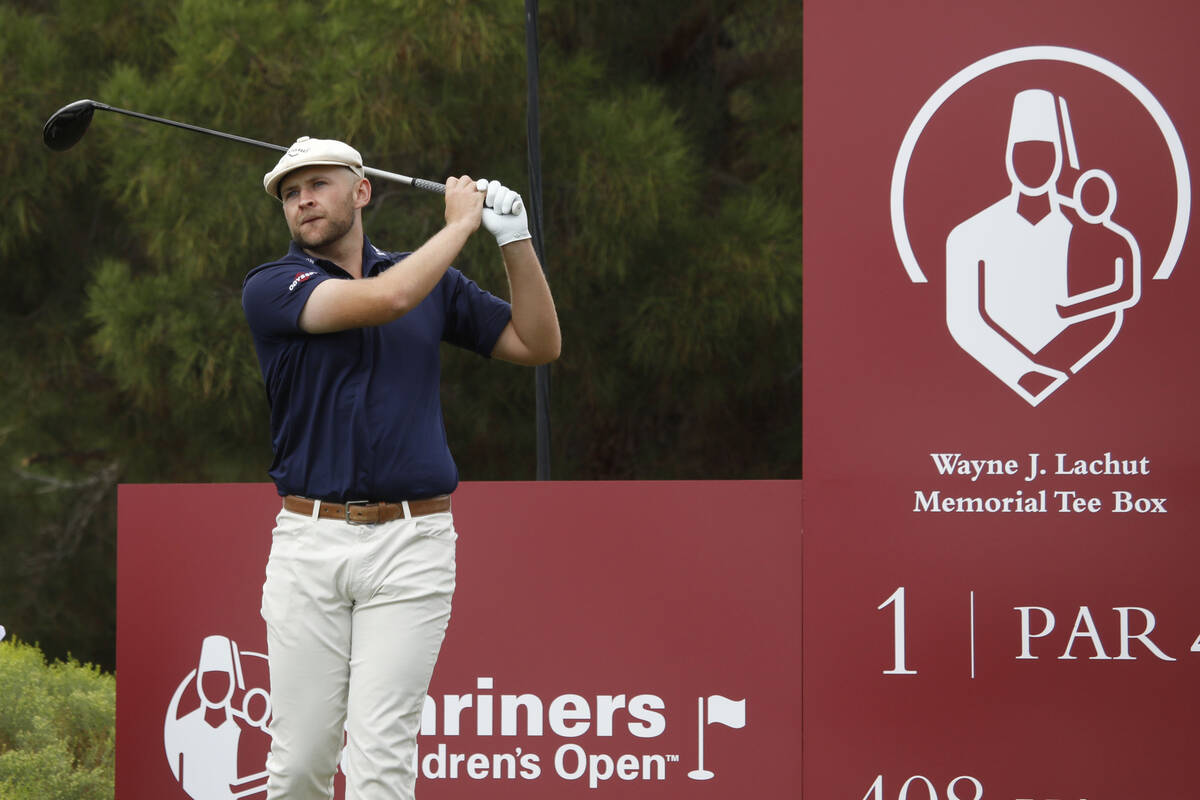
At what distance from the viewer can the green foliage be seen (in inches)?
167

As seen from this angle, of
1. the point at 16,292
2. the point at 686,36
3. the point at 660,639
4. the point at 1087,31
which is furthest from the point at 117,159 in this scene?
the point at 1087,31

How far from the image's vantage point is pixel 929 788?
3740 mm

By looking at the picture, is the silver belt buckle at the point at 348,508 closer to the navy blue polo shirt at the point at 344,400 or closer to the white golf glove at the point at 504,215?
the navy blue polo shirt at the point at 344,400

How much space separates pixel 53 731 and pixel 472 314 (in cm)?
247

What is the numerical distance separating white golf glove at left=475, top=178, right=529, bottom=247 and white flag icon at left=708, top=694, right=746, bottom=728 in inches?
56.6

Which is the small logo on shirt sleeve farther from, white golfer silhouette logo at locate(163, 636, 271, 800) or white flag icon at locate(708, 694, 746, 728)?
white flag icon at locate(708, 694, 746, 728)

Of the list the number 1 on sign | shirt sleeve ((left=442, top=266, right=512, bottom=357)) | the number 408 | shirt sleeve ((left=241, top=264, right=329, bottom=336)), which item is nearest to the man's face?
shirt sleeve ((left=241, top=264, right=329, bottom=336))

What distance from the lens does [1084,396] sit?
3.72 m

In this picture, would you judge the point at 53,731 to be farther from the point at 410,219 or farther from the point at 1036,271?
the point at 1036,271

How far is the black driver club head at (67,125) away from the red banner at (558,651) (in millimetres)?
985

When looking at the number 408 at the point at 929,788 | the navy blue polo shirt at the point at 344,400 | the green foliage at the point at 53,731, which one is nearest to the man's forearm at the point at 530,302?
the navy blue polo shirt at the point at 344,400

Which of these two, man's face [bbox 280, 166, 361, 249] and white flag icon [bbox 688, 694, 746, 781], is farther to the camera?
white flag icon [bbox 688, 694, 746, 781]

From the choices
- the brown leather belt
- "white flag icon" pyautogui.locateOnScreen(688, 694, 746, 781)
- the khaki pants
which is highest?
the brown leather belt

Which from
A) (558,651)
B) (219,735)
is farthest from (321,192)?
(219,735)
